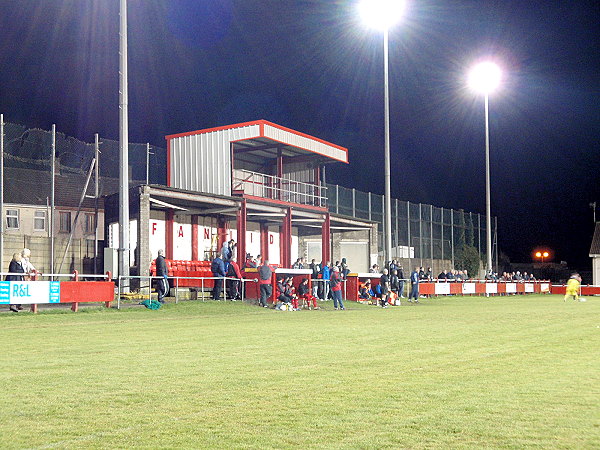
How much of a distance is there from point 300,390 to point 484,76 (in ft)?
143

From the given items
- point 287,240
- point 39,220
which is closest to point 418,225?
point 287,240

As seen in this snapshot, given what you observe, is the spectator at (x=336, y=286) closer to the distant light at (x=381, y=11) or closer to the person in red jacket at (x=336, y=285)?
the person in red jacket at (x=336, y=285)

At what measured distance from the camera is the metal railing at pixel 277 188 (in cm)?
3956

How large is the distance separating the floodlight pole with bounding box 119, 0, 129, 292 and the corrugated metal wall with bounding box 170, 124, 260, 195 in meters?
12.6

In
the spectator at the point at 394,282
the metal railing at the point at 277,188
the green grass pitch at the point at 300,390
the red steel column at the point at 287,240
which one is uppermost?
the metal railing at the point at 277,188

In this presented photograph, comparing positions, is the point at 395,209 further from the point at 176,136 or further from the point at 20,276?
the point at 20,276

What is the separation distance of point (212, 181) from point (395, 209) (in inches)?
840

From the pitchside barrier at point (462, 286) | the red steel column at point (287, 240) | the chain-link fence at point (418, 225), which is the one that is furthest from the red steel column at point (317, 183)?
the pitchside barrier at point (462, 286)

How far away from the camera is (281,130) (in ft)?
127

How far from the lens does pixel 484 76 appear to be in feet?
159

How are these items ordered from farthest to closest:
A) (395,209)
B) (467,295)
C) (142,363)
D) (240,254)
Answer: (395,209) → (467,295) → (240,254) → (142,363)

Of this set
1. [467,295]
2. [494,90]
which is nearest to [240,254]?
[467,295]

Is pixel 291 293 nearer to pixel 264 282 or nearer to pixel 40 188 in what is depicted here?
pixel 264 282

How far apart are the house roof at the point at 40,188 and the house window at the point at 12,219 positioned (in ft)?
2.02
